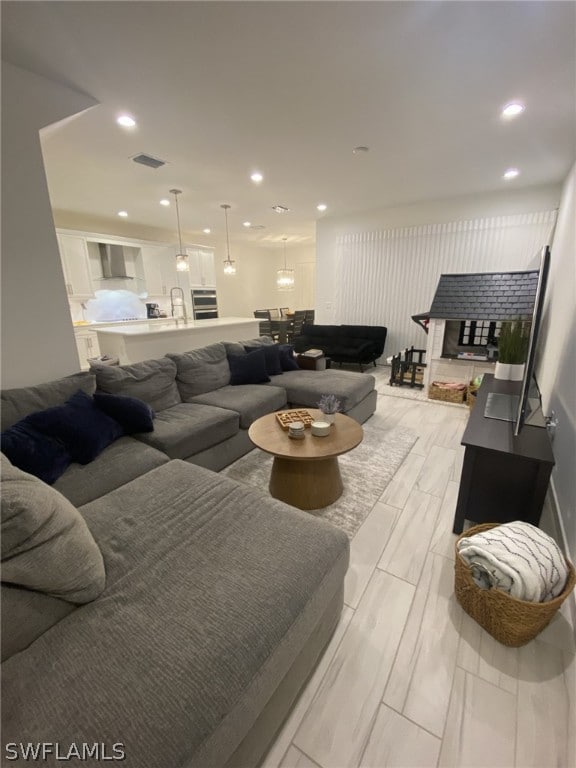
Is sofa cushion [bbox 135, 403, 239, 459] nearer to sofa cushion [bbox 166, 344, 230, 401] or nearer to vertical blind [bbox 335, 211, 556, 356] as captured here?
sofa cushion [bbox 166, 344, 230, 401]

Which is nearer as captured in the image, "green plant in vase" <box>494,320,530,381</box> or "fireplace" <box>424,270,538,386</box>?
"green plant in vase" <box>494,320,530,381</box>

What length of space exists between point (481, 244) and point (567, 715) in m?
5.43

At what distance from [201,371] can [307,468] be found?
1612mm

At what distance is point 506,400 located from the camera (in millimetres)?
2471

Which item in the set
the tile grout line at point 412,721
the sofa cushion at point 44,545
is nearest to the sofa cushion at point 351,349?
the tile grout line at point 412,721

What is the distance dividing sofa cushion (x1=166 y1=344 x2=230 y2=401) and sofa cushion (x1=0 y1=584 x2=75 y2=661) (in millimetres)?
2127

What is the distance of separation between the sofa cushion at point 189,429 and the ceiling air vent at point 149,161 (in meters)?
2.68

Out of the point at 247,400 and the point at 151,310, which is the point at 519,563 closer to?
the point at 247,400

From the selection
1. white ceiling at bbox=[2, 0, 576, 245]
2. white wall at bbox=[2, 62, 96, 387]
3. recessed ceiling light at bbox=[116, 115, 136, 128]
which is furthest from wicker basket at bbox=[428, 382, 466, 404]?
recessed ceiling light at bbox=[116, 115, 136, 128]

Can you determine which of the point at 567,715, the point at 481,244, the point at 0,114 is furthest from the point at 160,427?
the point at 481,244

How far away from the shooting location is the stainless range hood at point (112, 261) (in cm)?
582

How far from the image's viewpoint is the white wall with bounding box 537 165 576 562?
5.89ft

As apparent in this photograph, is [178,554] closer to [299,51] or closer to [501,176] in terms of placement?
[299,51]

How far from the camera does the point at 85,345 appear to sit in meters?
5.43
